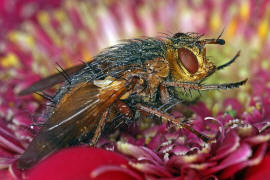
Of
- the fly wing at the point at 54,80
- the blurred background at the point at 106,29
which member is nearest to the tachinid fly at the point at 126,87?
the fly wing at the point at 54,80

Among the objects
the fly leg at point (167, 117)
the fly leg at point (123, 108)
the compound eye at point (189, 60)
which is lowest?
the fly leg at point (167, 117)

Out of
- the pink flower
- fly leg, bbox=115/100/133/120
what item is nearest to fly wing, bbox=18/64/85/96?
fly leg, bbox=115/100/133/120

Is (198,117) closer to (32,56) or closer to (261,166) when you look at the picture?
(261,166)

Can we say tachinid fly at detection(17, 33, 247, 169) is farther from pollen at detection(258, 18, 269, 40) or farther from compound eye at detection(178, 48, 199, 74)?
pollen at detection(258, 18, 269, 40)

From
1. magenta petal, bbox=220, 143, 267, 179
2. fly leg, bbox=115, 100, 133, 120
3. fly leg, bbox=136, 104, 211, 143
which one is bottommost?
magenta petal, bbox=220, 143, 267, 179

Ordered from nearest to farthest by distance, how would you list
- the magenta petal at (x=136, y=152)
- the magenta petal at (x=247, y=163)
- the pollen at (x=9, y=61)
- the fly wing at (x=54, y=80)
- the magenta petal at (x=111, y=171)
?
1. the magenta petal at (x=111, y=171)
2. the magenta petal at (x=247, y=163)
3. the magenta petal at (x=136, y=152)
4. the fly wing at (x=54, y=80)
5. the pollen at (x=9, y=61)

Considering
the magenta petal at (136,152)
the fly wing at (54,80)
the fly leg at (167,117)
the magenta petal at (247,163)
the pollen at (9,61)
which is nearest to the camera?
the magenta petal at (247,163)

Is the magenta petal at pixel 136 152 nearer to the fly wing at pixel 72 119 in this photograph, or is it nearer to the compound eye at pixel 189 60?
the fly wing at pixel 72 119
